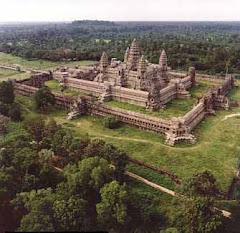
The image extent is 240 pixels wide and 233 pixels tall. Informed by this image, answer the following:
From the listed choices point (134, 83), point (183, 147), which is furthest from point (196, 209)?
point (134, 83)

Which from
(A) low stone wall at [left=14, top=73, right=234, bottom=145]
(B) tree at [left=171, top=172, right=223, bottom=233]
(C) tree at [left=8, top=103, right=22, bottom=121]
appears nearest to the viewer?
(B) tree at [left=171, top=172, right=223, bottom=233]

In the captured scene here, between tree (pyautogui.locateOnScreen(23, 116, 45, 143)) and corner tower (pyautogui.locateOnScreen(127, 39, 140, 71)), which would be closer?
tree (pyautogui.locateOnScreen(23, 116, 45, 143))

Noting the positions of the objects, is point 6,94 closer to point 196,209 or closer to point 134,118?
point 134,118

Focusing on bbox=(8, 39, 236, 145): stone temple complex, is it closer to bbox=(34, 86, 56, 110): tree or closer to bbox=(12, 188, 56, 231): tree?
bbox=(34, 86, 56, 110): tree

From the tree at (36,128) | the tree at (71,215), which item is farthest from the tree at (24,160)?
the tree at (36,128)

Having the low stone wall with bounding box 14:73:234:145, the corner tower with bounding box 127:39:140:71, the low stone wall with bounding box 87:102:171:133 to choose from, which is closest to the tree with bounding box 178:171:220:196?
the low stone wall with bounding box 14:73:234:145
